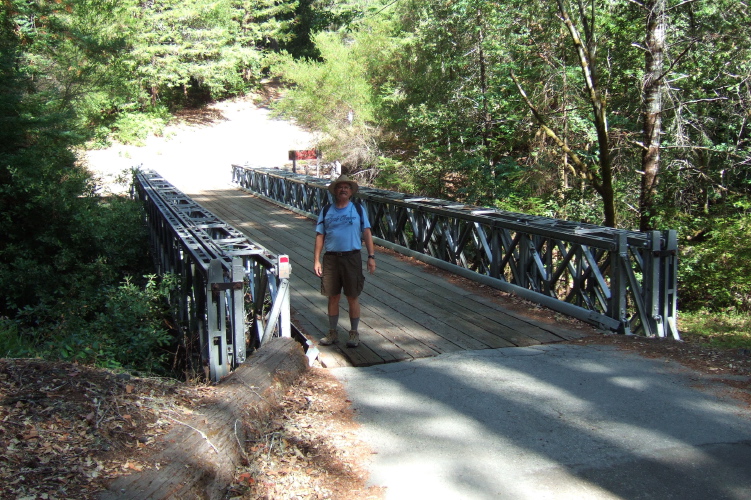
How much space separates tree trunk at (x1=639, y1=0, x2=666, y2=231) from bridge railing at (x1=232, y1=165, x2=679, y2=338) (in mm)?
2933

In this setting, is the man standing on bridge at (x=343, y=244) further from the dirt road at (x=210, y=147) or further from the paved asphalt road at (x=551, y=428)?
the dirt road at (x=210, y=147)

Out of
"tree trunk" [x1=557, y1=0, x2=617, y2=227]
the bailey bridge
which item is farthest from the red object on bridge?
"tree trunk" [x1=557, y1=0, x2=617, y2=227]

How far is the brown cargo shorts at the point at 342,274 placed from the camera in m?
5.70

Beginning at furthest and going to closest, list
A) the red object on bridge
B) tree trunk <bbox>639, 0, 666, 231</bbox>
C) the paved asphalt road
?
1. the red object on bridge
2. tree trunk <bbox>639, 0, 666, 231</bbox>
3. the paved asphalt road

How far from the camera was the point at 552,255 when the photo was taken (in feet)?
27.4

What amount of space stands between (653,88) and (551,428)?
8.98m

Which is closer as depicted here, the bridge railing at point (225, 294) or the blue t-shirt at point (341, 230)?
the bridge railing at point (225, 294)

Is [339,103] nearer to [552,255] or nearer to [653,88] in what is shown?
[653,88]

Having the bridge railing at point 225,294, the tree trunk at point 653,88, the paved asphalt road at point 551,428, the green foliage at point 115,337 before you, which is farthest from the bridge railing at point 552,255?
the green foliage at point 115,337

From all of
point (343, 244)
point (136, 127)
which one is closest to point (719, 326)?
point (343, 244)

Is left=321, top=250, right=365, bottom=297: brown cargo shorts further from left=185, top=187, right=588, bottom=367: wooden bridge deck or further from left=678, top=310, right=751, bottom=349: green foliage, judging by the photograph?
left=678, top=310, right=751, bottom=349: green foliage

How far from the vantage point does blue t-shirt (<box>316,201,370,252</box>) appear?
18.5ft

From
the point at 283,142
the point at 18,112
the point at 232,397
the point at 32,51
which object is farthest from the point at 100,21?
the point at 232,397

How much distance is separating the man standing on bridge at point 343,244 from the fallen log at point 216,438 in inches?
37.4
